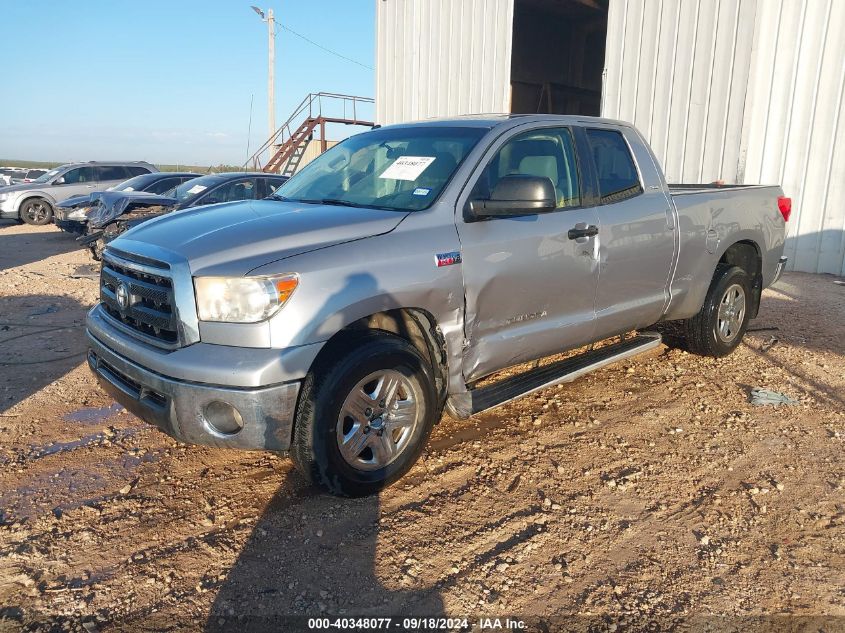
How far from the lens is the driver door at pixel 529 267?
12.0 ft

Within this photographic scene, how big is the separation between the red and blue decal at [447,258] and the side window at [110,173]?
17948 mm

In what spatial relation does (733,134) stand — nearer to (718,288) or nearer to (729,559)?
(718,288)

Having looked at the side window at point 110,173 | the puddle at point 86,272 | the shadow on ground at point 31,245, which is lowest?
the shadow on ground at point 31,245

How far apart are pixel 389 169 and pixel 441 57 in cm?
1037

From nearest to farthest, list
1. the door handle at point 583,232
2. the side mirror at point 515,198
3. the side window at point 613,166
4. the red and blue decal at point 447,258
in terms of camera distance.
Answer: the red and blue decal at point 447,258
the side mirror at point 515,198
the door handle at point 583,232
the side window at point 613,166

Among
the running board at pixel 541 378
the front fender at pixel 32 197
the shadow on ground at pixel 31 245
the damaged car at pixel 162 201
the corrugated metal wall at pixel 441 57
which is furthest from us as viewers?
the front fender at pixel 32 197

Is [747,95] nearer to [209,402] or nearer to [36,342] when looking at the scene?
[209,402]

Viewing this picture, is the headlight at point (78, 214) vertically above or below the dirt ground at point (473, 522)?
above

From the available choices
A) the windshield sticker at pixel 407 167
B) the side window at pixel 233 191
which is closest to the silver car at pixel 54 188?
the side window at pixel 233 191

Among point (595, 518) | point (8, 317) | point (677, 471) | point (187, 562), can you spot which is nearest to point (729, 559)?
point (595, 518)

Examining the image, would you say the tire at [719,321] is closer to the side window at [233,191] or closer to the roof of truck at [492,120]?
the roof of truck at [492,120]

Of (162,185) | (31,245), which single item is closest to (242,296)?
(162,185)

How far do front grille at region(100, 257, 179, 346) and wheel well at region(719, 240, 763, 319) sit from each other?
14.7ft

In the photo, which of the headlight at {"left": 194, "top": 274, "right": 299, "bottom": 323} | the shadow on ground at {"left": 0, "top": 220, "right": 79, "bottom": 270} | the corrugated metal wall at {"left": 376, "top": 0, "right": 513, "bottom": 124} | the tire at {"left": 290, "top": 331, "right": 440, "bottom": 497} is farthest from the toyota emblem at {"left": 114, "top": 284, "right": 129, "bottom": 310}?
the corrugated metal wall at {"left": 376, "top": 0, "right": 513, "bottom": 124}
